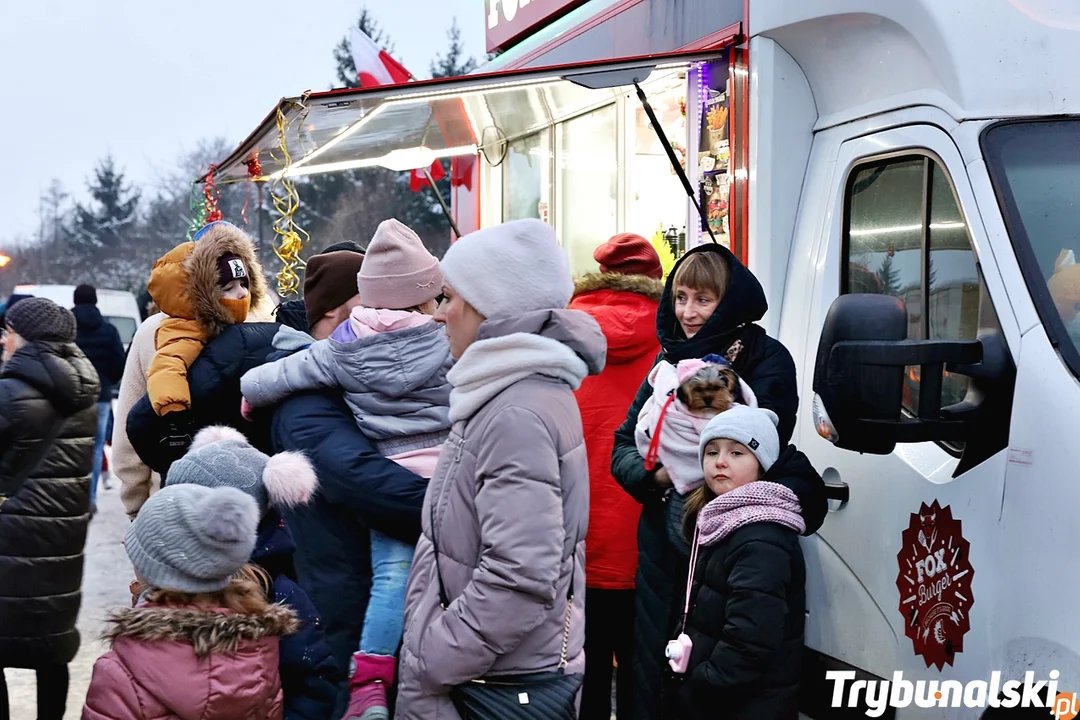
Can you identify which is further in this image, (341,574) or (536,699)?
(341,574)

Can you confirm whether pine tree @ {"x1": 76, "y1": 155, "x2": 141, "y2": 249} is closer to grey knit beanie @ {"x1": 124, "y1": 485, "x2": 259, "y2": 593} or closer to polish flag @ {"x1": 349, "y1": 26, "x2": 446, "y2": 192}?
polish flag @ {"x1": 349, "y1": 26, "x2": 446, "y2": 192}

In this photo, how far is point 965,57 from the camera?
10.9 feet

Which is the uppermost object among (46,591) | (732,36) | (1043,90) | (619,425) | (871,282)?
(732,36)

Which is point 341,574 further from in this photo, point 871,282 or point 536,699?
point 871,282

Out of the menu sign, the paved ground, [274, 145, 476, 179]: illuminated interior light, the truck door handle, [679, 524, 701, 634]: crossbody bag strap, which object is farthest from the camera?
[274, 145, 476, 179]: illuminated interior light

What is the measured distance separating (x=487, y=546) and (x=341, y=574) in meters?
0.84

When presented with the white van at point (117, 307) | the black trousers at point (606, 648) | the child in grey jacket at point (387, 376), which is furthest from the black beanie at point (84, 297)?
the child in grey jacket at point (387, 376)

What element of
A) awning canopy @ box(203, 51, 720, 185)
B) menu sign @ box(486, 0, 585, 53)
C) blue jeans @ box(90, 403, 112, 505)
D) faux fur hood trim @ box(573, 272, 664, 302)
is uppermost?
menu sign @ box(486, 0, 585, 53)

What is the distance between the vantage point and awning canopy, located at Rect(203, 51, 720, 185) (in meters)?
4.73

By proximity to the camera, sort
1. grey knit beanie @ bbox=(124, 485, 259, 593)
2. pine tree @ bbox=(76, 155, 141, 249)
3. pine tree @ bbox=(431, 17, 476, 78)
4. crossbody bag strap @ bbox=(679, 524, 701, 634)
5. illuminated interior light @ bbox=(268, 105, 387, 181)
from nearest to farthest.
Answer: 1. grey knit beanie @ bbox=(124, 485, 259, 593)
2. crossbody bag strap @ bbox=(679, 524, 701, 634)
3. illuminated interior light @ bbox=(268, 105, 387, 181)
4. pine tree @ bbox=(431, 17, 476, 78)
5. pine tree @ bbox=(76, 155, 141, 249)

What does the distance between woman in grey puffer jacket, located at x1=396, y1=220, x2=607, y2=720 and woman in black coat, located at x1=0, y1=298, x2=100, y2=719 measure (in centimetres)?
255

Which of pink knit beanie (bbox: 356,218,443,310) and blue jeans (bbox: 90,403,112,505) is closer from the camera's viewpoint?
pink knit beanie (bbox: 356,218,443,310)

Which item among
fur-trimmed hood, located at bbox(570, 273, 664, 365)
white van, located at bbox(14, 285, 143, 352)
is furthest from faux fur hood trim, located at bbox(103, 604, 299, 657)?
white van, located at bbox(14, 285, 143, 352)

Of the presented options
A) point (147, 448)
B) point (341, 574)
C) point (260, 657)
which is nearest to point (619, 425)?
point (341, 574)
